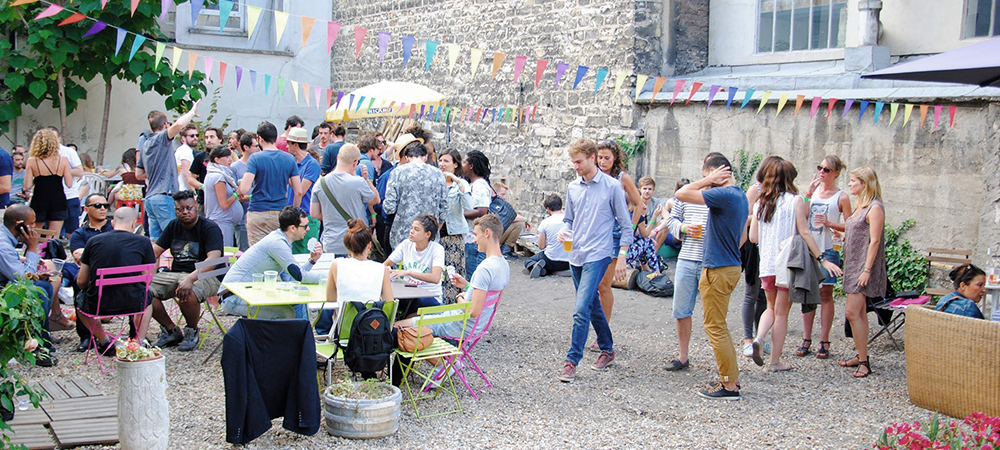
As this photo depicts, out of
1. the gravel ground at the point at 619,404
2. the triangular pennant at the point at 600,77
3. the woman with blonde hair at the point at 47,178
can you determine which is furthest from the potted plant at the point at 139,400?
the triangular pennant at the point at 600,77

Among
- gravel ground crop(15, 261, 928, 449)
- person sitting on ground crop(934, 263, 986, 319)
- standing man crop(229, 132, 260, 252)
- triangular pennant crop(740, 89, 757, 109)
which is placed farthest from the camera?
triangular pennant crop(740, 89, 757, 109)

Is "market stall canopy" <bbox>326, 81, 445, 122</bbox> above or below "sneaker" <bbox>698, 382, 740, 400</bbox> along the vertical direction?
above

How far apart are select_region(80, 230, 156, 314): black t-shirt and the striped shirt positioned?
365 cm

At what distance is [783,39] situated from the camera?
410 inches

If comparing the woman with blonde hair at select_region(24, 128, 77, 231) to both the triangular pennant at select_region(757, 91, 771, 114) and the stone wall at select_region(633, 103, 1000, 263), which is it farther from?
the stone wall at select_region(633, 103, 1000, 263)

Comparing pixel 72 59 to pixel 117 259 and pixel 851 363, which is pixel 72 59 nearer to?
pixel 117 259

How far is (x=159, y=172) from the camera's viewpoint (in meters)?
8.26

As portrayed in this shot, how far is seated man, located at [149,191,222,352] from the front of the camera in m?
6.22

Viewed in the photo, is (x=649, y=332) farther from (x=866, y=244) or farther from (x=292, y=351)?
(x=292, y=351)

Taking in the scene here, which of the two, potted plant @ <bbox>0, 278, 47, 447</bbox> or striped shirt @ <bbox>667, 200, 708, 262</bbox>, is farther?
striped shirt @ <bbox>667, 200, 708, 262</bbox>

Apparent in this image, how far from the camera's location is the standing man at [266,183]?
7.61m

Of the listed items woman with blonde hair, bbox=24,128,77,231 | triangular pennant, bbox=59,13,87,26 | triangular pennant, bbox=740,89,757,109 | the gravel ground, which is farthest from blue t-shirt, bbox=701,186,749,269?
triangular pennant, bbox=59,13,87,26

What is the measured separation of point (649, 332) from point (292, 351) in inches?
150

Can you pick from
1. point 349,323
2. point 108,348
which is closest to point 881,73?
point 349,323
